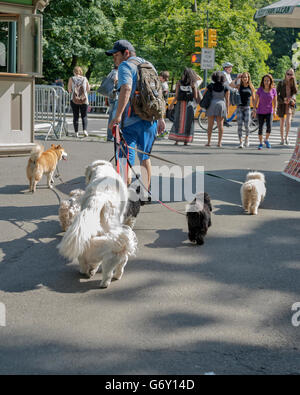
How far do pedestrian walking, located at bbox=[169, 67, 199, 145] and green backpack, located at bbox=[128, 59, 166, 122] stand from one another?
307 inches

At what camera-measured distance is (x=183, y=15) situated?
3403cm

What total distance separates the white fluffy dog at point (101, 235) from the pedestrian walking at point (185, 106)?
10.2 m

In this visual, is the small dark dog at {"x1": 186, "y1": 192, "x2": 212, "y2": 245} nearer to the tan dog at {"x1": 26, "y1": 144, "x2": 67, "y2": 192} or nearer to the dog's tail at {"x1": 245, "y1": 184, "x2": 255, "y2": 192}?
the dog's tail at {"x1": 245, "y1": 184, "x2": 255, "y2": 192}

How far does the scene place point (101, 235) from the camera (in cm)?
451

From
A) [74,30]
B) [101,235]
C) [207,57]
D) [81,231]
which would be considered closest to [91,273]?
[101,235]

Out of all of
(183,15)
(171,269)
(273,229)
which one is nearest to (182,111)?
(273,229)

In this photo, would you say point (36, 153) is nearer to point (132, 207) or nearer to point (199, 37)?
point (132, 207)

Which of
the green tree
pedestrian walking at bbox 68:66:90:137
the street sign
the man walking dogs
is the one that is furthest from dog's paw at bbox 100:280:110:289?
the green tree

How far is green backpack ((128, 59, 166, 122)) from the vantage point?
21.9 ft

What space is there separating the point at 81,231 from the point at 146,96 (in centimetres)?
280

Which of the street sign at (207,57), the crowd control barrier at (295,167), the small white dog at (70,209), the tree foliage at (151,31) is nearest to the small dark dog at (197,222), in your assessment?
the small white dog at (70,209)

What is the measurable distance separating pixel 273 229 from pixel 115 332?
3.44 m

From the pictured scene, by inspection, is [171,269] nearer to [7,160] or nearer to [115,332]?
[115,332]

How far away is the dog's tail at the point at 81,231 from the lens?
14.2 ft
